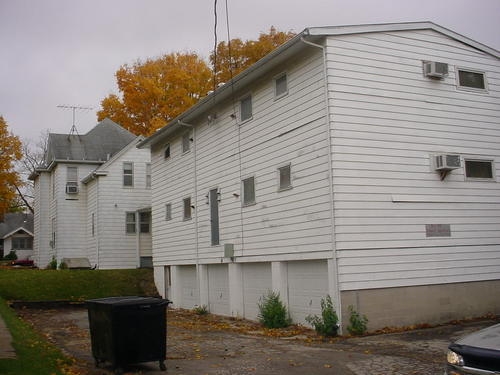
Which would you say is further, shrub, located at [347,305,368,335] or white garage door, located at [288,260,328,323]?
white garage door, located at [288,260,328,323]

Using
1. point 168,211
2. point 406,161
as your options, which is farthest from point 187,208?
point 406,161

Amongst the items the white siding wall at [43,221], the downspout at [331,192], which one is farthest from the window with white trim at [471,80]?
the white siding wall at [43,221]

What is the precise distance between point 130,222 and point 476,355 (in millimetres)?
27659

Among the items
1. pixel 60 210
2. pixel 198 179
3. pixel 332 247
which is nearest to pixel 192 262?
pixel 198 179

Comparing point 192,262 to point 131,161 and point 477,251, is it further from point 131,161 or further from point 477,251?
point 131,161

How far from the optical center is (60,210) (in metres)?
34.0

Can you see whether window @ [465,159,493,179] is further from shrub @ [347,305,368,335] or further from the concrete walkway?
the concrete walkway

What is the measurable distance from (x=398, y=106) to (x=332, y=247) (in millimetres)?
4250

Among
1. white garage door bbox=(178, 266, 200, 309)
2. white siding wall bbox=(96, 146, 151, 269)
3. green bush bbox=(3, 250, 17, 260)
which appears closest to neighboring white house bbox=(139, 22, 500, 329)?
white garage door bbox=(178, 266, 200, 309)

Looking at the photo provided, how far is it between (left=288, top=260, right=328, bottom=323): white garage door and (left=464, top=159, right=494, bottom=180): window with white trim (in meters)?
4.94

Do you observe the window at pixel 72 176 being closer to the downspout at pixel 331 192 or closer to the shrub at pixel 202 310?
the shrub at pixel 202 310

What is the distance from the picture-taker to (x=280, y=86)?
642 inches

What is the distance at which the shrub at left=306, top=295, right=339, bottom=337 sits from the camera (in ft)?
43.4

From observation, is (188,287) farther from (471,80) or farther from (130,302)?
(130,302)
